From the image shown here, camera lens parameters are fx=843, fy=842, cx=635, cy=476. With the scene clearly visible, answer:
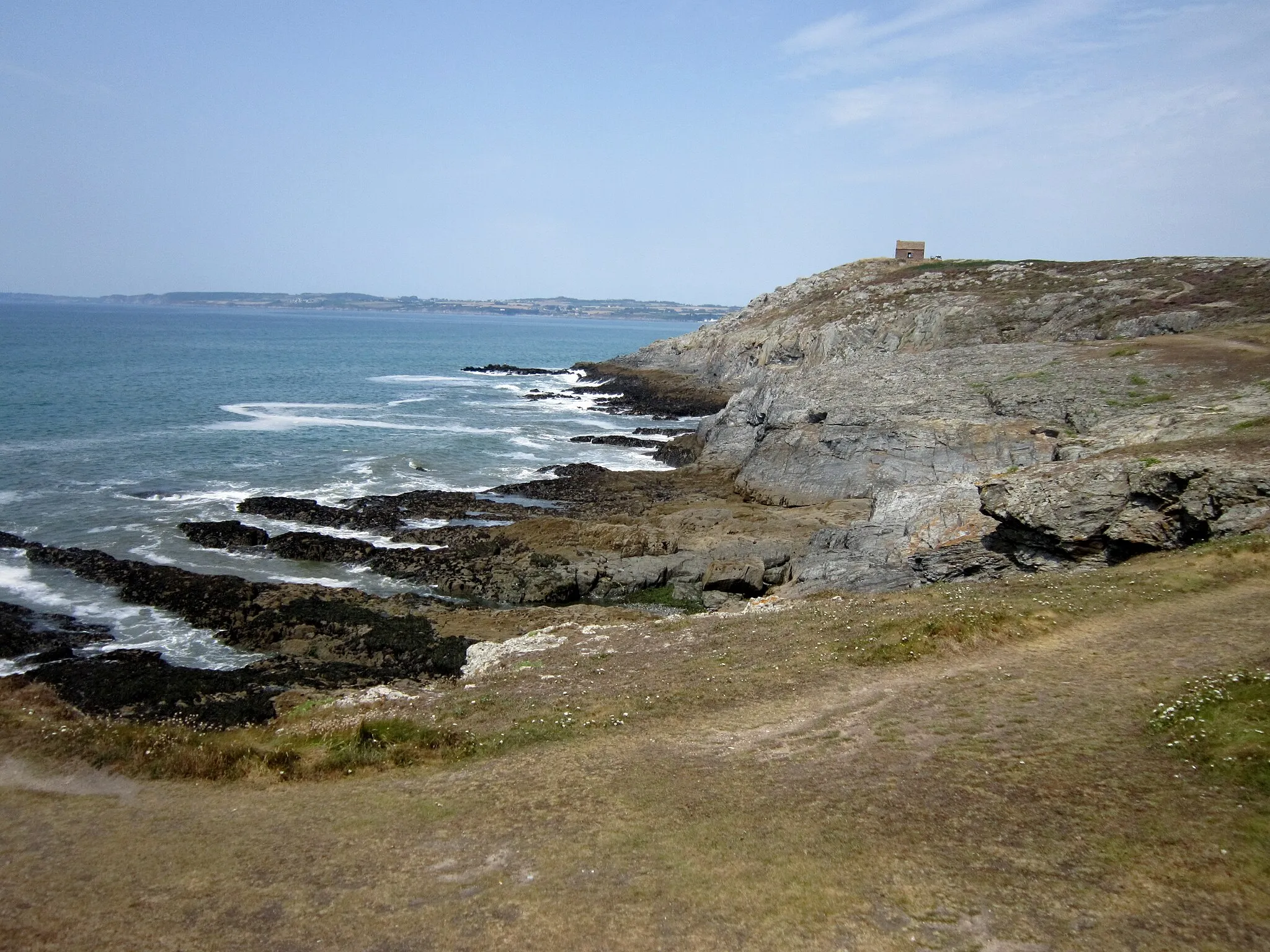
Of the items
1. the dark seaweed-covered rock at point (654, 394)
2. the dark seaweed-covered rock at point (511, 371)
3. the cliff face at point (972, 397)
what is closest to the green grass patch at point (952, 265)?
the cliff face at point (972, 397)

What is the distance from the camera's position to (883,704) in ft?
46.9

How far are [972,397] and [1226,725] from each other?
30755 mm

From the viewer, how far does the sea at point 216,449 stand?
106ft

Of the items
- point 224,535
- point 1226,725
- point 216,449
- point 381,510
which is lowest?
Answer: point 224,535

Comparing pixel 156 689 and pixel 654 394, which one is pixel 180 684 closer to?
pixel 156 689

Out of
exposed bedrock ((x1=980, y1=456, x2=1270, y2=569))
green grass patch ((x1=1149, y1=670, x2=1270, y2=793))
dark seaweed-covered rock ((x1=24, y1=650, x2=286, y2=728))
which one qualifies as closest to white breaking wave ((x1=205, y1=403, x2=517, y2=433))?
dark seaweed-covered rock ((x1=24, y1=650, x2=286, y2=728))

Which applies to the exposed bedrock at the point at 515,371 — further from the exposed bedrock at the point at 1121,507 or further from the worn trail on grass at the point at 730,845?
the worn trail on grass at the point at 730,845

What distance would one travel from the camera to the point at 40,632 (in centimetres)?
2659

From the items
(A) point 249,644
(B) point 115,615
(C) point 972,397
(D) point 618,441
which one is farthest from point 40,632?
(D) point 618,441

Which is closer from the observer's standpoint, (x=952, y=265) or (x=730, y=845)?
(x=730, y=845)

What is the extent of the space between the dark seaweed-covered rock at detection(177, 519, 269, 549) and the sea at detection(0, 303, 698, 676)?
1.93 ft


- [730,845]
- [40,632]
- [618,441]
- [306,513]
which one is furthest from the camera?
[618,441]

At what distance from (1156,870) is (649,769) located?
6.50m

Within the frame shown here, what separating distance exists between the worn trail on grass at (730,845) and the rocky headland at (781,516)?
943cm
